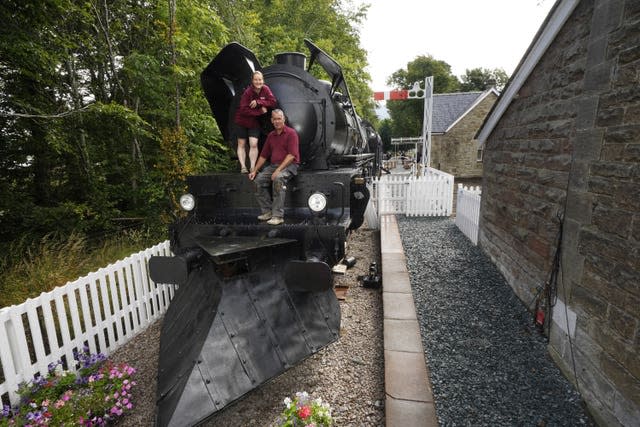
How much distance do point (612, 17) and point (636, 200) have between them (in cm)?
148

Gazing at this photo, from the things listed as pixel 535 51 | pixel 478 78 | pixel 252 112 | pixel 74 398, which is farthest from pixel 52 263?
pixel 478 78

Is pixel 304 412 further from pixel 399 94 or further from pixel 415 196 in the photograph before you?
pixel 399 94

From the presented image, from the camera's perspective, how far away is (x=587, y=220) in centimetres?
252

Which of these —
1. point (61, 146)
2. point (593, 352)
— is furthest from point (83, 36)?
point (593, 352)

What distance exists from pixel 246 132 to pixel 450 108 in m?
25.1

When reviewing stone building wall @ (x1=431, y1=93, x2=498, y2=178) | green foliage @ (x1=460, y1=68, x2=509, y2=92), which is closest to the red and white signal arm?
stone building wall @ (x1=431, y1=93, x2=498, y2=178)

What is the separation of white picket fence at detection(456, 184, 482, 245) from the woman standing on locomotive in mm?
4932

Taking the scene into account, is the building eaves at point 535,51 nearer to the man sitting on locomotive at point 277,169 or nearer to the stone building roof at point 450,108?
the man sitting on locomotive at point 277,169

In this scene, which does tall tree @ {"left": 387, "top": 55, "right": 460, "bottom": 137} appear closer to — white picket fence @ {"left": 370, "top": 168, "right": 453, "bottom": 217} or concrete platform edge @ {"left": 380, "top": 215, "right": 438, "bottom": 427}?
white picket fence @ {"left": 370, "top": 168, "right": 453, "bottom": 217}

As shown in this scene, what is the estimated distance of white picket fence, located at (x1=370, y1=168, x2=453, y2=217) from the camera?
948cm

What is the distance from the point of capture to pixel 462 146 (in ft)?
76.3

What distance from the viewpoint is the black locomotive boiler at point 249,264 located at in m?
2.33

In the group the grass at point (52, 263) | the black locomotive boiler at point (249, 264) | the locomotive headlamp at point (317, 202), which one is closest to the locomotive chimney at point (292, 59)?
the black locomotive boiler at point (249, 264)

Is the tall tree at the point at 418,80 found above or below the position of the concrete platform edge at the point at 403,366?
above
